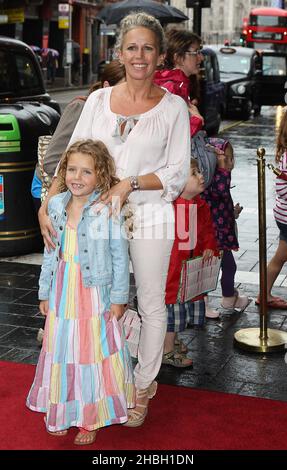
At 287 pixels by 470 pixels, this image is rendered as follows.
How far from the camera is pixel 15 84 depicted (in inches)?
325

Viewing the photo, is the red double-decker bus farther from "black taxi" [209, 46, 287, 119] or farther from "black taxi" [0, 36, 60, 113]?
"black taxi" [0, 36, 60, 113]

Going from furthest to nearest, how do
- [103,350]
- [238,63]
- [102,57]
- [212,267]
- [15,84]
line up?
1. [102,57]
2. [238,63]
3. [15,84]
4. [212,267]
5. [103,350]

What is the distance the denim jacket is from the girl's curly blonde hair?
3.2 inches

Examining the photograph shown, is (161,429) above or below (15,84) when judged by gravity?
below

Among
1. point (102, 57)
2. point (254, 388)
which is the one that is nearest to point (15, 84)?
point (254, 388)

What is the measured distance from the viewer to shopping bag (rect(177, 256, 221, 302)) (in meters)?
4.58

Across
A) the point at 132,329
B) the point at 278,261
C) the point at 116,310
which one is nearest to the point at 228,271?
the point at 278,261

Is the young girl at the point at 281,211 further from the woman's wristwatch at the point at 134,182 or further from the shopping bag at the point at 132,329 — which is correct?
the woman's wristwatch at the point at 134,182

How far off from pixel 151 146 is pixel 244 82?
18.6 metres

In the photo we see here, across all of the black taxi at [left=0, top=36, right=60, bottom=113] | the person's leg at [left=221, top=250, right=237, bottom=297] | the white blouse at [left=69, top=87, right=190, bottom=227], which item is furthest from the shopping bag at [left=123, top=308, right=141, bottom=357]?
the black taxi at [left=0, top=36, right=60, bottom=113]

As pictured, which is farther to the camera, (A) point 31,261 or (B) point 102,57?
(B) point 102,57

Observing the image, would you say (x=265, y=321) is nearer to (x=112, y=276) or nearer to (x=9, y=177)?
(x=112, y=276)

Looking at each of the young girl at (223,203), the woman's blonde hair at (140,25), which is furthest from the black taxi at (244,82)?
the woman's blonde hair at (140,25)

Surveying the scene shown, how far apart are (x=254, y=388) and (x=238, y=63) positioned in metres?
19.4
